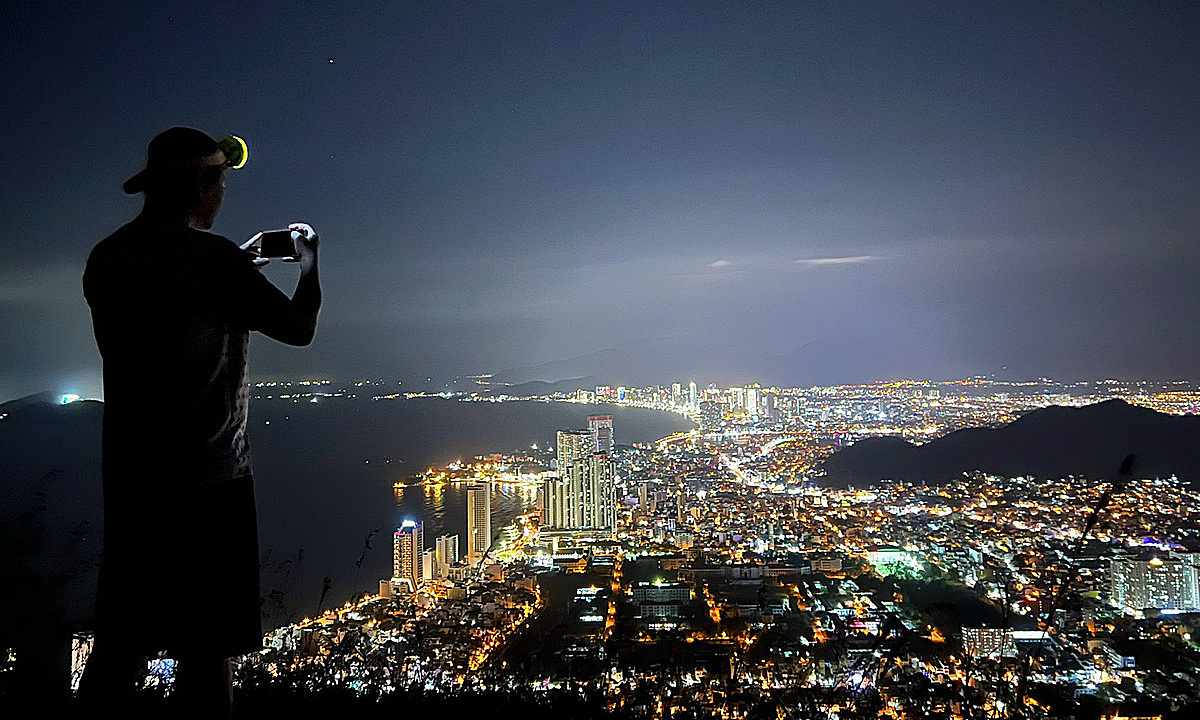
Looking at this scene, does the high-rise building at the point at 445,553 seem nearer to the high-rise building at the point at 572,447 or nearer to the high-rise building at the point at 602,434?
the high-rise building at the point at 572,447

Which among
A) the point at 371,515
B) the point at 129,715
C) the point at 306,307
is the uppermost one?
the point at 306,307

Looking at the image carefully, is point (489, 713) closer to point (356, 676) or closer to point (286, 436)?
point (356, 676)

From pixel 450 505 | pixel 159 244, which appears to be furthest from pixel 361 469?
pixel 159 244

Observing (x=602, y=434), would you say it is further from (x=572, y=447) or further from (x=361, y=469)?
(x=361, y=469)

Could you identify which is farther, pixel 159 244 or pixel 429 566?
pixel 429 566

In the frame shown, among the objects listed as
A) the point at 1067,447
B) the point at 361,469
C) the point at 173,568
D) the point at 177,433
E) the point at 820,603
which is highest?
the point at 177,433

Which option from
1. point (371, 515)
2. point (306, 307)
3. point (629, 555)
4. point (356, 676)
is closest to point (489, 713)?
point (356, 676)
